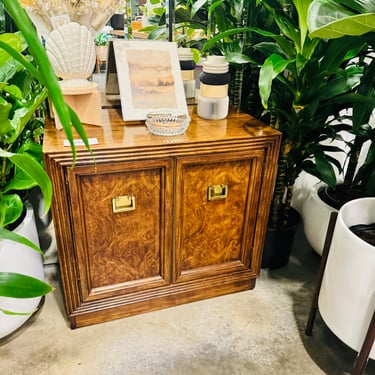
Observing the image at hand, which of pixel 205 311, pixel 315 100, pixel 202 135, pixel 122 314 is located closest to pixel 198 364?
pixel 205 311

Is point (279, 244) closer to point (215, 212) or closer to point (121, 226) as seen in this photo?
point (215, 212)

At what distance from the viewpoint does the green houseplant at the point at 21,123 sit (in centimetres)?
47

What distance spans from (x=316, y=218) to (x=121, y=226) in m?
0.90

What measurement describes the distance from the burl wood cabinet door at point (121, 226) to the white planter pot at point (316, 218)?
719 mm

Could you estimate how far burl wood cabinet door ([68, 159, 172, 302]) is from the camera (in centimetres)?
114

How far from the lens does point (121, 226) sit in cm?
124

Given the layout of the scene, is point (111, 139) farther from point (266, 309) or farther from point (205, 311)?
point (266, 309)

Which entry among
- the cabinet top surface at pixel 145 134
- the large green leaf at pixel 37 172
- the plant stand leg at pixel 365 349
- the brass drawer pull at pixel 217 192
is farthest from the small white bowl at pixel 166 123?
the plant stand leg at pixel 365 349

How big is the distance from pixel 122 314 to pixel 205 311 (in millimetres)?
340

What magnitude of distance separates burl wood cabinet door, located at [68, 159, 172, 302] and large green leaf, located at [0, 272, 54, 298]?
0.32 meters

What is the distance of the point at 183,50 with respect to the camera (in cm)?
151

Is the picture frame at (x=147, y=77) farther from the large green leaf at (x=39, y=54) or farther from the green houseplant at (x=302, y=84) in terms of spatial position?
the large green leaf at (x=39, y=54)

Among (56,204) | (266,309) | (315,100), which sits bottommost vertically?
(266,309)

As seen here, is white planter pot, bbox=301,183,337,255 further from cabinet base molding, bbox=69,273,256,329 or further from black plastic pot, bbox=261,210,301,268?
cabinet base molding, bbox=69,273,256,329
